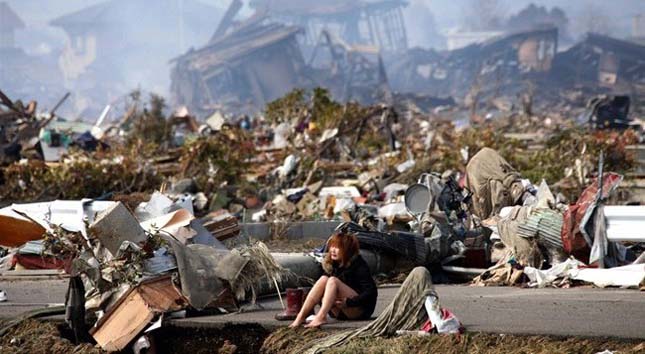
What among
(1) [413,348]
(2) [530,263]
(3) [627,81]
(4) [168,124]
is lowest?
(3) [627,81]

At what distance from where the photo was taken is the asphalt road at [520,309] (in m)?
7.62

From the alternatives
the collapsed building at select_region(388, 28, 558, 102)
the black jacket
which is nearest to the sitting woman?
the black jacket

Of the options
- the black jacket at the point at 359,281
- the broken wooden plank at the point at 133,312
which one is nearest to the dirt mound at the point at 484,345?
the black jacket at the point at 359,281

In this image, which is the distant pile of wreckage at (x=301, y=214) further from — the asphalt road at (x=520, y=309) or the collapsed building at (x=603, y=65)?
the collapsed building at (x=603, y=65)

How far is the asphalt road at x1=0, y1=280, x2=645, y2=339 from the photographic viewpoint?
25.0 ft

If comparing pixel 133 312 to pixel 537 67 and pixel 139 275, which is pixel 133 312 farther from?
pixel 537 67

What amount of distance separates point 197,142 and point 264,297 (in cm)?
1219

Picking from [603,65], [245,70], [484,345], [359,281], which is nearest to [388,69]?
[245,70]

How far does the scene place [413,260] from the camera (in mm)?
10562

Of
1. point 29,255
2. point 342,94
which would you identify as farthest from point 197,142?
point 342,94

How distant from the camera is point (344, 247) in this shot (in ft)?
26.2

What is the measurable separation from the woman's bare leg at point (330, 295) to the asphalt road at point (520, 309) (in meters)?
0.19

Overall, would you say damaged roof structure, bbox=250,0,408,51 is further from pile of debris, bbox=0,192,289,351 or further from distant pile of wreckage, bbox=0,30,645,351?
pile of debris, bbox=0,192,289,351

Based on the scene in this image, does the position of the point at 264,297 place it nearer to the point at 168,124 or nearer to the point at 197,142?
the point at 197,142
